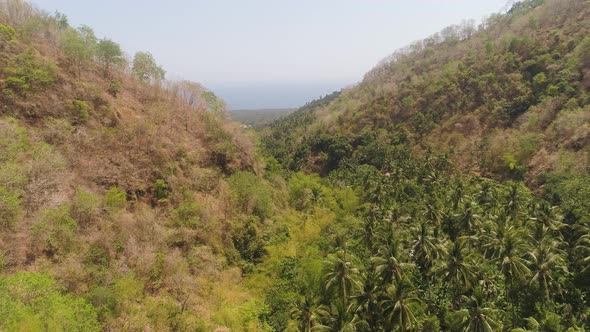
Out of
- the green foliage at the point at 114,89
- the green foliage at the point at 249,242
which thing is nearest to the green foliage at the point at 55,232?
the green foliage at the point at 249,242

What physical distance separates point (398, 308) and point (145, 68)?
221 ft

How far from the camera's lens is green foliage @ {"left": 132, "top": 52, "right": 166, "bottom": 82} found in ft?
239

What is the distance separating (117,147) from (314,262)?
32.6 meters

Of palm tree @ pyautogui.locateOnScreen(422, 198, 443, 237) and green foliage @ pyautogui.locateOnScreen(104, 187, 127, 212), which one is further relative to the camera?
palm tree @ pyautogui.locateOnScreen(422, 198, 443, 237)

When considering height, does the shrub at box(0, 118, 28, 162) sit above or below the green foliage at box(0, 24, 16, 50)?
below

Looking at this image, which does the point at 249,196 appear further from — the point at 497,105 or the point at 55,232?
the point at 497,105

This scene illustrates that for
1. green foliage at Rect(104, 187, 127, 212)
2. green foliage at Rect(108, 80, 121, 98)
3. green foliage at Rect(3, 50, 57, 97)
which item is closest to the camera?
green foliage at Rect(104, 187, 127, 212)

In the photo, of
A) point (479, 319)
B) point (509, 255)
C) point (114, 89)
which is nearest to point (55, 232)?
point (114, 89)

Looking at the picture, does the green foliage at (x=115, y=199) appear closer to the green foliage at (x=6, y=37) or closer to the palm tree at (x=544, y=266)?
the green foliage at (x=6, y=37)

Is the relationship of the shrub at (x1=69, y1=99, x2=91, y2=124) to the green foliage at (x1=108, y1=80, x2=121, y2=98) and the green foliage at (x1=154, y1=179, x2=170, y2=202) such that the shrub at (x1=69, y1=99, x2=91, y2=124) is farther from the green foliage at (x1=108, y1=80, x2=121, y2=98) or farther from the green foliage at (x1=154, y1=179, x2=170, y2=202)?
the green foliage at (x1=154, y1=179, x2=170, y2=202)

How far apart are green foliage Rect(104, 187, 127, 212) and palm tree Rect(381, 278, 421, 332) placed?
1293 inches

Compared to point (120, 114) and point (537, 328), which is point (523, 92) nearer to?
point (537, 328)

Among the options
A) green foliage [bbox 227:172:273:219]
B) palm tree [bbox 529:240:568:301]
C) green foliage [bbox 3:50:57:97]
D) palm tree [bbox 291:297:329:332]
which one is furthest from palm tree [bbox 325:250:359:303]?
→ green foliage [bbox 3:50:57:97]

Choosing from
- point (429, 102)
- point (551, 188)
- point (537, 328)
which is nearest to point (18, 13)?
point (537, 328)
